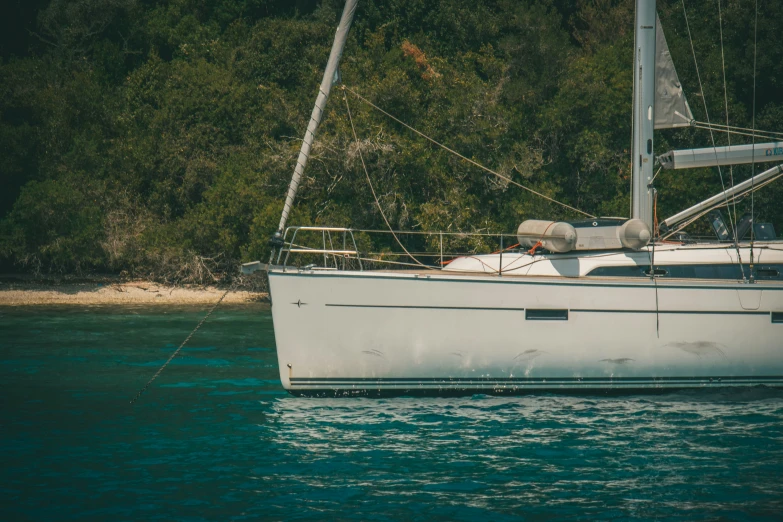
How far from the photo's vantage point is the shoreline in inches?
1043

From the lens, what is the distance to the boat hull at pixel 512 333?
12.9 meters

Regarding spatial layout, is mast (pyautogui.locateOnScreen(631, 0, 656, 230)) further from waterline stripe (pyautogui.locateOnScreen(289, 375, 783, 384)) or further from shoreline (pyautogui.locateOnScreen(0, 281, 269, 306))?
shoreline (pyautogui.locateOnScreen(0, 281, 269, 306))

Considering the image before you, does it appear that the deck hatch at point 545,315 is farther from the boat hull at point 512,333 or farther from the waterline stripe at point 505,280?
the waterline stripe at point 505,280

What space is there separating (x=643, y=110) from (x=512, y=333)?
14.4ft

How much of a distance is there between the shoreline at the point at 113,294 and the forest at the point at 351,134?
0.68 meters

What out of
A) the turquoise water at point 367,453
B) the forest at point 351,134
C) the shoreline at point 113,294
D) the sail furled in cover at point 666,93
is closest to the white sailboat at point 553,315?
the sail furled in cover at point 666,93

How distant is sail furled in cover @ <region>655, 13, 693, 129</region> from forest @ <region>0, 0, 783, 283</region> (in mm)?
11972

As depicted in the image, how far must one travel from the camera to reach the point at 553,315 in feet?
43.2

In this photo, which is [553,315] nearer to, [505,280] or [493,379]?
[505,280]

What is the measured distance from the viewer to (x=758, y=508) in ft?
30.1

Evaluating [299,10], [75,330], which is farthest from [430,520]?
[299,10]

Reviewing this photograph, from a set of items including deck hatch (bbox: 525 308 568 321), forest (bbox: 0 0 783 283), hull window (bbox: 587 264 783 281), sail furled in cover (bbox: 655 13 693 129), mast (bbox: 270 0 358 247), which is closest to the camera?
mast (bbox: 270 0 358 247)

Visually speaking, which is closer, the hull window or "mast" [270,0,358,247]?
"mast" [270,0,358,247]

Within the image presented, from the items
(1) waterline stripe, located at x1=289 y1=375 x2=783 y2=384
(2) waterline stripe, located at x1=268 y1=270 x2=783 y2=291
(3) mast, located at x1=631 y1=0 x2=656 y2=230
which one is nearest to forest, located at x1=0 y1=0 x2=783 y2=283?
(3) mast, located at x1=631 y1=0 x2=656 y2=230
